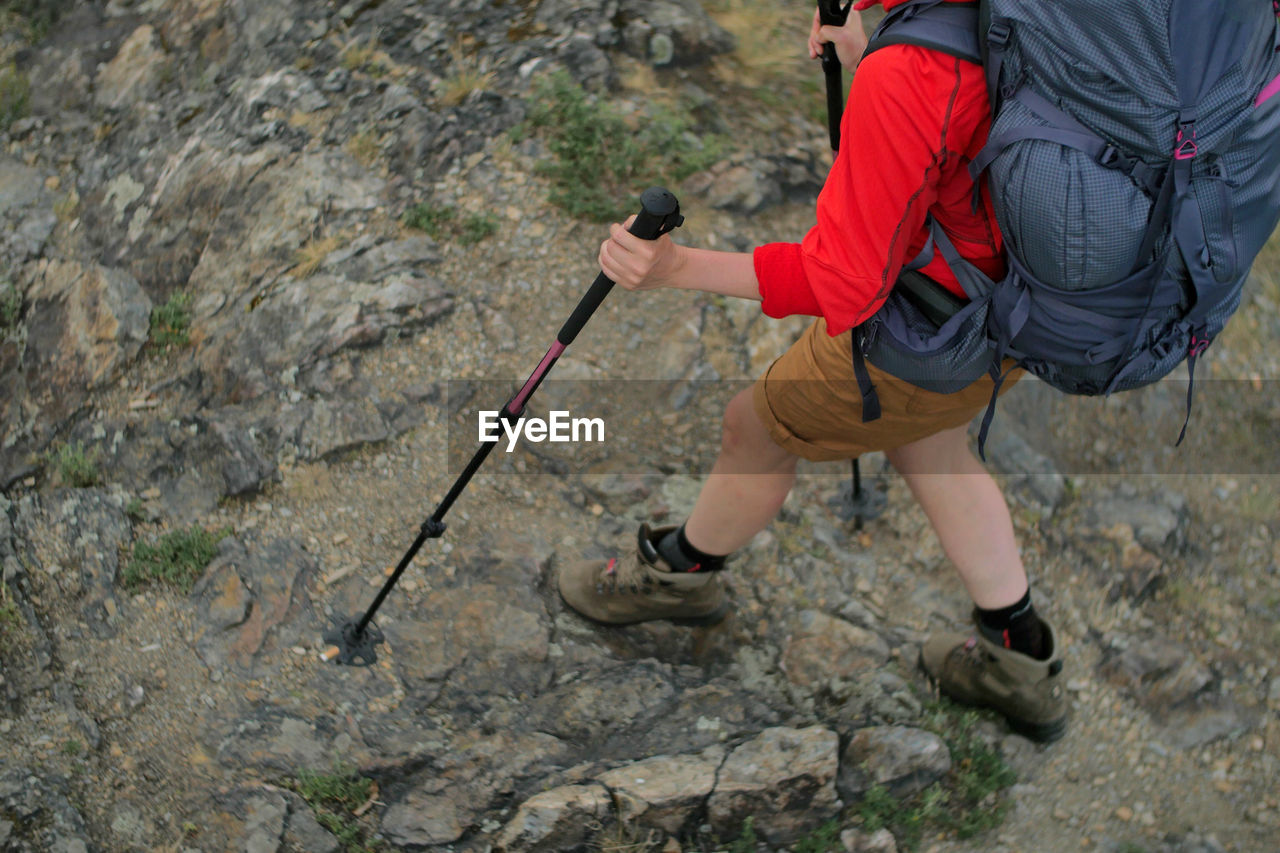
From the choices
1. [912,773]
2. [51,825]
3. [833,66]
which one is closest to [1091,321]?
[833,66]

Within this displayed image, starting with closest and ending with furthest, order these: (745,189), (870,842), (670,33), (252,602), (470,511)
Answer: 1. (870,842)
2. (252,602)
3. (470,511)
4. (745,189)
5. (670,33)

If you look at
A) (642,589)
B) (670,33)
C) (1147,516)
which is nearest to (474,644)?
(642,589)

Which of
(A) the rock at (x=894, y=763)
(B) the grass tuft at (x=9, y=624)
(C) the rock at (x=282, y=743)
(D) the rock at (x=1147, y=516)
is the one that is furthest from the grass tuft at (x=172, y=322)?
(D) the rock at (x=1147, y=516)

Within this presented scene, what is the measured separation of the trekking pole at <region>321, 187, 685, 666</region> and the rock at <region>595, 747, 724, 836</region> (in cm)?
86

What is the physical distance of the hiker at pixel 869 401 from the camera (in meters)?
1.79

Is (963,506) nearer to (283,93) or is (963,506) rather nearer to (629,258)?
(629,258)

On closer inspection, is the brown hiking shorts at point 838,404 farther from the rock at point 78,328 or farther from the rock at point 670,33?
the rock at point 670,33

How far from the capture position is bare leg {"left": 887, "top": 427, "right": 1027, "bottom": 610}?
2.73 meters

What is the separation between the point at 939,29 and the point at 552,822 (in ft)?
7.19

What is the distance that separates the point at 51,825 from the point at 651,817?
162 centimetres

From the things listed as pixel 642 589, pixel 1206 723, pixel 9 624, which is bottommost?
pixel 1206 723

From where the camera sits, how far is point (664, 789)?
109 inches

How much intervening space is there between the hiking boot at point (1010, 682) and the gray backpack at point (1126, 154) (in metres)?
1.29

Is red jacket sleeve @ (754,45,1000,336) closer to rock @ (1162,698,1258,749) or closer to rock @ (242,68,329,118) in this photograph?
rock @ (1162,698,1258,749)
